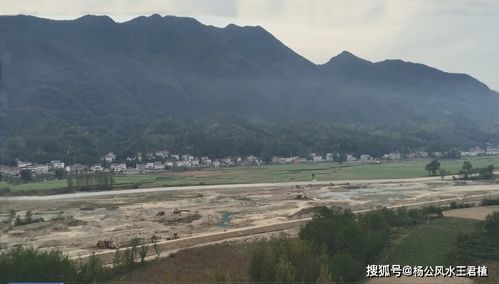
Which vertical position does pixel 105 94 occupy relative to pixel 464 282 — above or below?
above

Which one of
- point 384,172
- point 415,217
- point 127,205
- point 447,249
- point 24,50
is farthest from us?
point 24,50

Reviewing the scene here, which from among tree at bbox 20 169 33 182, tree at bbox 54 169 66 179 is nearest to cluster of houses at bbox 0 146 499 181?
tree at bbox 20 169 33 182

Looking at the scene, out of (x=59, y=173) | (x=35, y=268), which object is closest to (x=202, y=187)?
(x=59, y=173)

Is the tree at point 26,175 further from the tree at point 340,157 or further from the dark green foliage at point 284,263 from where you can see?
the dark green foliage at point 284,263

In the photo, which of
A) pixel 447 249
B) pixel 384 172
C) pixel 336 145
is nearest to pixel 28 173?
pixel 384 172

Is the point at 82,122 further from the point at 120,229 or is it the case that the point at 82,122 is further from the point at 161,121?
the point at 120,229

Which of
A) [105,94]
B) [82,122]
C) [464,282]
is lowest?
[464,282]

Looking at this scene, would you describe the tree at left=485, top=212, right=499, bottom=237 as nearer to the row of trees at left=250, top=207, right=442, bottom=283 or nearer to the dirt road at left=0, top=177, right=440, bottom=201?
the row of trees at left=250, top=207, right=442, bottom=283
